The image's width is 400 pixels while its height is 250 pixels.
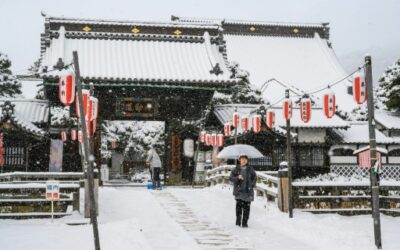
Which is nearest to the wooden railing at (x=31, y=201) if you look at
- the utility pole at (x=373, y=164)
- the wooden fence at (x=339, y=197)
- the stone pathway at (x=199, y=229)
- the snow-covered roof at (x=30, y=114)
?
the stone pathway at (x=199, y=229)

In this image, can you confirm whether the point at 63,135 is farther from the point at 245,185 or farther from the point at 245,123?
the point at 245,185

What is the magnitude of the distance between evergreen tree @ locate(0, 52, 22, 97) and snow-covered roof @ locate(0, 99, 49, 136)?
6017 mm

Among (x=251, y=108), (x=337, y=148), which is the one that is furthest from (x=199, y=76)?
(x=337, y=148)

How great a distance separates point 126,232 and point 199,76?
13.9 meters

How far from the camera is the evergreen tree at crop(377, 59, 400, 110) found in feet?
98.5

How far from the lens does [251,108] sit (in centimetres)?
2792

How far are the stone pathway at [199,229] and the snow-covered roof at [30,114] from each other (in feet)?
26.5

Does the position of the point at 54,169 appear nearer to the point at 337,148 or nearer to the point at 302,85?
the point at 337,148

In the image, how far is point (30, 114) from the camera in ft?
77.9

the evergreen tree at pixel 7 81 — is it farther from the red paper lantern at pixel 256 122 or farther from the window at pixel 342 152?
the window at pixel 342 152

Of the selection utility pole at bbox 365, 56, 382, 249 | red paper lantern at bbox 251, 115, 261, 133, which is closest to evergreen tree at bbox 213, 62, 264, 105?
red paper lantern at bbox 251, 115, 261, 133

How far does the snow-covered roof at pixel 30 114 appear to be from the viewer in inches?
858

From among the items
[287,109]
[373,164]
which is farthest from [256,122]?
[373,164]

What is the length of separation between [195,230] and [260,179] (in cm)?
599
